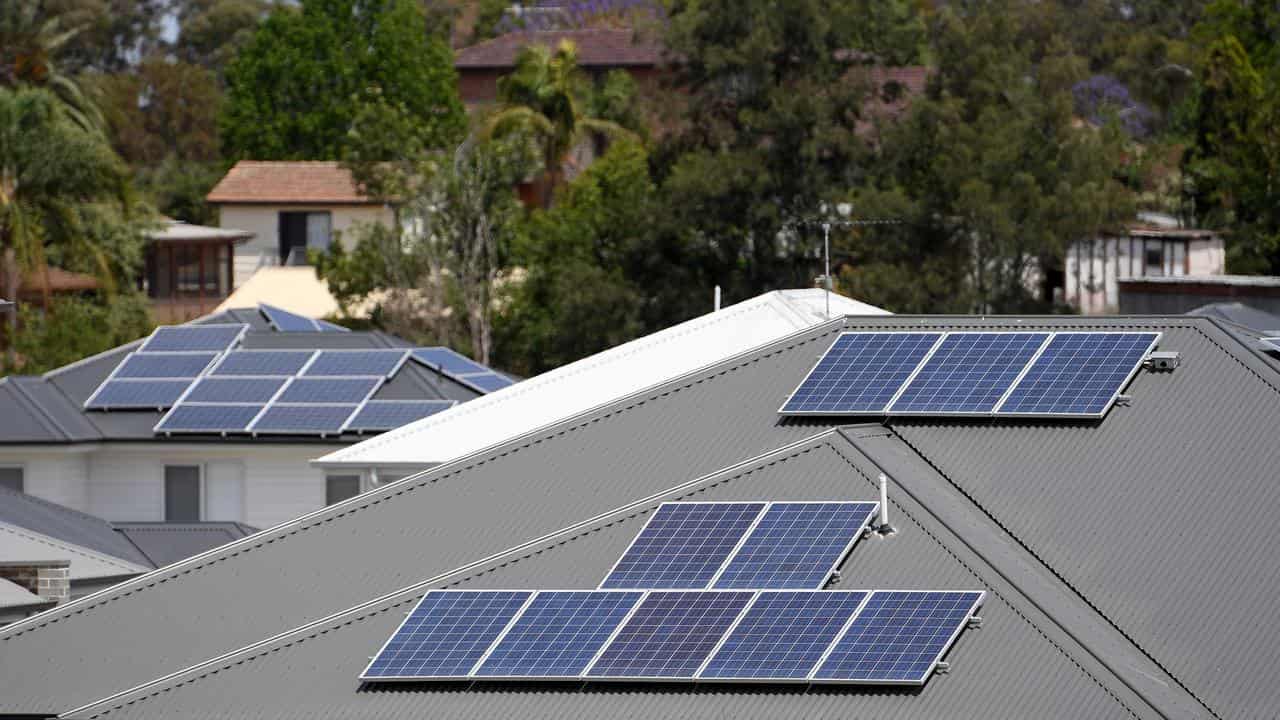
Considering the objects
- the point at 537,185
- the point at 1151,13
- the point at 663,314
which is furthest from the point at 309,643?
the point at 1151,13

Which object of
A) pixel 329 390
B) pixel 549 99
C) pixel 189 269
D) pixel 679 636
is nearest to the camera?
Result: pixel 679 636

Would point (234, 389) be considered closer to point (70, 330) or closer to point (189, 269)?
point (70, 330)

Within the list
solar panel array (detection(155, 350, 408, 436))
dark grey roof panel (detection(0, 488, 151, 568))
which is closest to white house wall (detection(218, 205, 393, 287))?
solar panel array (detection(155, 350, 408, 436))

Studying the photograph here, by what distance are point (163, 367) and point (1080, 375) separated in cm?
2407

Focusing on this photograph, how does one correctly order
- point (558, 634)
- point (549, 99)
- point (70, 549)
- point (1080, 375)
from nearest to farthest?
point (558, 634), point (1080, 375), point (70, 549), point (549, 99)

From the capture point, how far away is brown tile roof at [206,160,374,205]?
308ft

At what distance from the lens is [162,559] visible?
118 ft

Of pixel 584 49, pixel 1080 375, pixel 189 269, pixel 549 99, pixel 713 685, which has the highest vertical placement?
pixel 584 49

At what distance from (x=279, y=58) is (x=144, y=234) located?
30.3 m

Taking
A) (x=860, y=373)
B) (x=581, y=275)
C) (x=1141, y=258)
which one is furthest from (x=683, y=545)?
(x=1141, y=258)

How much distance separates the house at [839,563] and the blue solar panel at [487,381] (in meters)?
16.5

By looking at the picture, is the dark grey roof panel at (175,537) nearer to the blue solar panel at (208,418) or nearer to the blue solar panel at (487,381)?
the blue solar panel at (208,418)

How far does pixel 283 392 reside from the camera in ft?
138

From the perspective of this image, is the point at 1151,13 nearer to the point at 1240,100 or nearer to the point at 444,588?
the point at 1240,100
